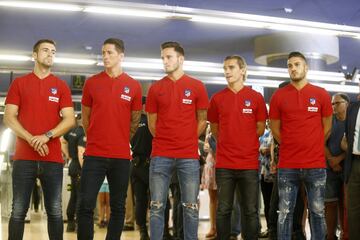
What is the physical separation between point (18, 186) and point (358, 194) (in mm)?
2766

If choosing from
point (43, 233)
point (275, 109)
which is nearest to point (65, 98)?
point (275, 109)

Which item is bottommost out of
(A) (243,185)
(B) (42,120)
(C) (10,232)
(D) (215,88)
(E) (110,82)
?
(C) (10,232)

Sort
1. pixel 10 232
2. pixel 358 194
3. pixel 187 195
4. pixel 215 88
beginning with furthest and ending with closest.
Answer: pixel 215 88, pixel 358 194, pixel 187 195, pixel 10 232

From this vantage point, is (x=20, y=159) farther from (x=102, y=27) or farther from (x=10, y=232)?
(x=102, y=27)

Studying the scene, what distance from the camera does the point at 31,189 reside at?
391 cm

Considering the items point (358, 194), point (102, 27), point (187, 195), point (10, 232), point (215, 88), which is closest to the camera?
point (10, 232)

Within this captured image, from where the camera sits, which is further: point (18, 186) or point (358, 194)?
point (358, 194)

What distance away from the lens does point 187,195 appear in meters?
4.14

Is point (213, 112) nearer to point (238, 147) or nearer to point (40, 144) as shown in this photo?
point (238, 147)

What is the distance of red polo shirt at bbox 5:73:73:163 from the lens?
3.96 meters

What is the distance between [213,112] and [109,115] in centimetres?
100

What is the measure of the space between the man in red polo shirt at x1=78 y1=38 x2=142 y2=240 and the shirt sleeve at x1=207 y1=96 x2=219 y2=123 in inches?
28.9

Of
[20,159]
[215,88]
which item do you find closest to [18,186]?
[20,159]

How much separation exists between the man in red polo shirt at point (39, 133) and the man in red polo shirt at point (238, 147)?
1.26m
